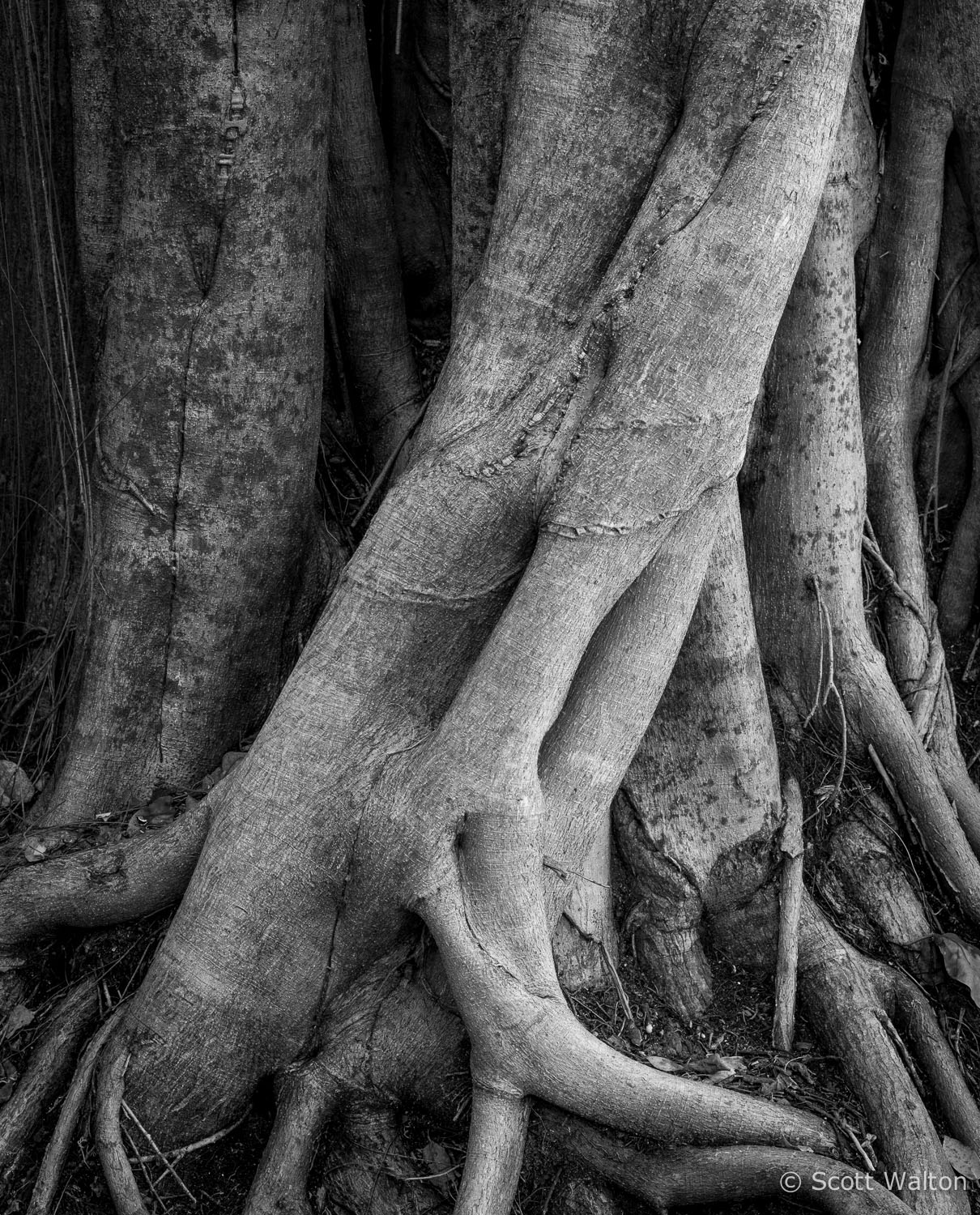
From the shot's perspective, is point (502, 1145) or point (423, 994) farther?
point (423, 994)

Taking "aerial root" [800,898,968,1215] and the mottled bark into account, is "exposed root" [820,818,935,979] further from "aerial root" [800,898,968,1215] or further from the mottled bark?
the mottled bark

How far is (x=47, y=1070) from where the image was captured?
250cm

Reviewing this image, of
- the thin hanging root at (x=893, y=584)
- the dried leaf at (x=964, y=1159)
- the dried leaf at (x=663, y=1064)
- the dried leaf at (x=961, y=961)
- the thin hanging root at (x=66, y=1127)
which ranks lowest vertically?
the dried leaf at (x=964, y=1159)

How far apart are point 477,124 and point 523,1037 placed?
2155 mm

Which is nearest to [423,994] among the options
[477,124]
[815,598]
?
[815,598]

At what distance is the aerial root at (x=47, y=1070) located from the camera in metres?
2.41

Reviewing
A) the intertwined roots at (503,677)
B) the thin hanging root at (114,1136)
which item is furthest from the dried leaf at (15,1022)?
the thin hanging root at (114,1136)

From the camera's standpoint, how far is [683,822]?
284 centimetres

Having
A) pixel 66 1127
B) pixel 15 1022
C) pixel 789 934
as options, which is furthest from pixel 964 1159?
pixel 15 1022

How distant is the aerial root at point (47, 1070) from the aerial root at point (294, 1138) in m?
0.51

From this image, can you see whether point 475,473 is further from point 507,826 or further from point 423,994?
point 423,994

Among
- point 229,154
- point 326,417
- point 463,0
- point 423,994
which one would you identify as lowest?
point 423,994

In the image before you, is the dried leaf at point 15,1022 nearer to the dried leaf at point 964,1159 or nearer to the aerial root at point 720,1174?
the aerial root at point 720,1174

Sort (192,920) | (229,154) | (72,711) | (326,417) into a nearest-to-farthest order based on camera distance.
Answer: (192,920) < (229,154) < (72,711) < (326,417)
